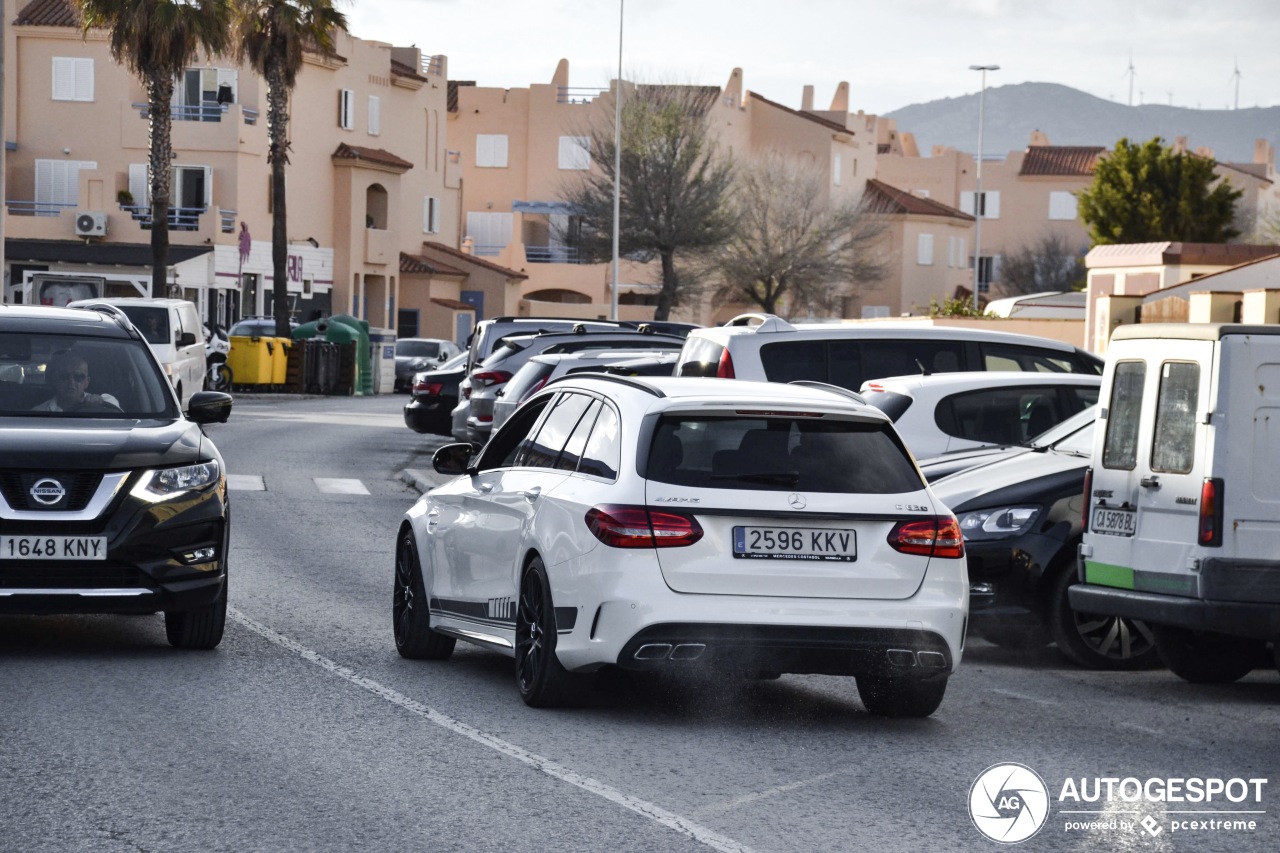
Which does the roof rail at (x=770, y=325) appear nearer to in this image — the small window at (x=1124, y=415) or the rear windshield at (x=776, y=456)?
the small window at (x=1124, y=415)

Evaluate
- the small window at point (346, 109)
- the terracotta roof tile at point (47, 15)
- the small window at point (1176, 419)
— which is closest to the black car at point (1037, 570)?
the small window at point (1176, 419)

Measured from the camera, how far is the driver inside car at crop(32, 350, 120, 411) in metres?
11.0

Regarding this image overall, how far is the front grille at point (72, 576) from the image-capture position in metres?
9.65

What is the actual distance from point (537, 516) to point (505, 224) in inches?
3284

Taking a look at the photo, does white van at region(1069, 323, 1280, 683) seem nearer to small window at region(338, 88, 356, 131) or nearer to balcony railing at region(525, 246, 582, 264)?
small window at region(338, 88, 356, 131)

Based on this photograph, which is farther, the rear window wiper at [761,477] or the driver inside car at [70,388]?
the driver inside car at [70,388]

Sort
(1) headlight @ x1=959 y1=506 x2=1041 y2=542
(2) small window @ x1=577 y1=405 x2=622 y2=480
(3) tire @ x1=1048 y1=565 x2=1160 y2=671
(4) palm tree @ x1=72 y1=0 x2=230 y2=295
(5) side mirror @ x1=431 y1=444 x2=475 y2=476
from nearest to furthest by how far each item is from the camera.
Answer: (2) small window @ x1=577 y1=405 x2=622 y2=480
(5) side mirror @ x1=431 y1=444 x2=475 y2=476
(3) tire @ x1=1048 y1=565 x2=1160 y2=671
(1) headlight @ x1=959 y1=506 x2=1041 y2=542
(4) palm tree @ x1=72 y1=0 x2=230 y2=295

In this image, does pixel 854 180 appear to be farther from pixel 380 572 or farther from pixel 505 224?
pixel 380 572

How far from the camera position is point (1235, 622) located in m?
9.20

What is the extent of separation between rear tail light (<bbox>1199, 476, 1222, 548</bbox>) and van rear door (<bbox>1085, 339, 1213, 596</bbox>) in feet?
0.20

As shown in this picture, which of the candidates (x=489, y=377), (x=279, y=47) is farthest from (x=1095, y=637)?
(x=279, y=47)

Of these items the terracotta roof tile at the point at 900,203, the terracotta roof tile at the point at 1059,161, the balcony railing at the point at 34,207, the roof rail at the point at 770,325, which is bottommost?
the roof rail at the point at 770,325

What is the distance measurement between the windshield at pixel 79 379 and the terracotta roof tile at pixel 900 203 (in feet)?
296

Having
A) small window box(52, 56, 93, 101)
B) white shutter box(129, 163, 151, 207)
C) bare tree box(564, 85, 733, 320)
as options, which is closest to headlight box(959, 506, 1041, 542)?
white shutter box(129, 163, 151, 207)
